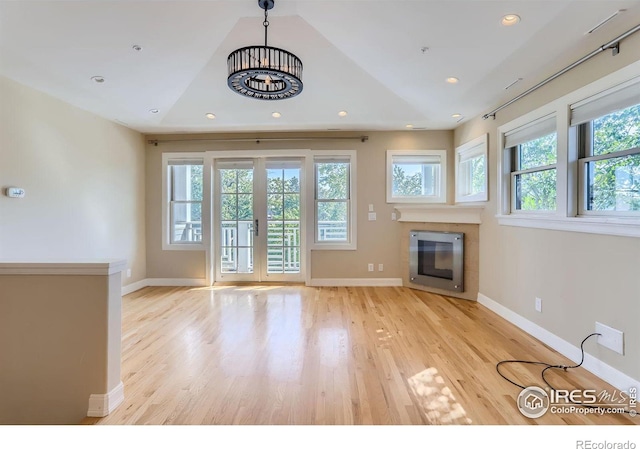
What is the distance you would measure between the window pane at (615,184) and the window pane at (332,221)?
10.1 feet

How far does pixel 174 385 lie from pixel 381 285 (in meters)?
3.41

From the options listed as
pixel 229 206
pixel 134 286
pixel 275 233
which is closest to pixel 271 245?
pixel 275 233

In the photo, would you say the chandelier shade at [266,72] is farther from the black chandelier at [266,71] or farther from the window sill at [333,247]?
the window sill at [333,247]

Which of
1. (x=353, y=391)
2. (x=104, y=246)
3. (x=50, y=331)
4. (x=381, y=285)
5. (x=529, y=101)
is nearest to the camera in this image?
(x=50, y=331)

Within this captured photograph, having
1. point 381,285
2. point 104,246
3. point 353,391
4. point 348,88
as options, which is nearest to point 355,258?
point 381,285

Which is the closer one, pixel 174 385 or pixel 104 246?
pixel 174 385

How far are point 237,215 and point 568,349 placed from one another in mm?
4429

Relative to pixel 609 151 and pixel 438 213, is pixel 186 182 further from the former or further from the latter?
pixel 609 151

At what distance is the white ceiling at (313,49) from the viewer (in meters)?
2.28

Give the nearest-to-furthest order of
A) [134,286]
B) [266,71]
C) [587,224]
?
[266,71] < [587,224] < [134,286]

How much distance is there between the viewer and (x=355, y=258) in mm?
4926

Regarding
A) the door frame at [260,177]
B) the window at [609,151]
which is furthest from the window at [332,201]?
the window at [609,151]

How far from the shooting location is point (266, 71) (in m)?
2.08
